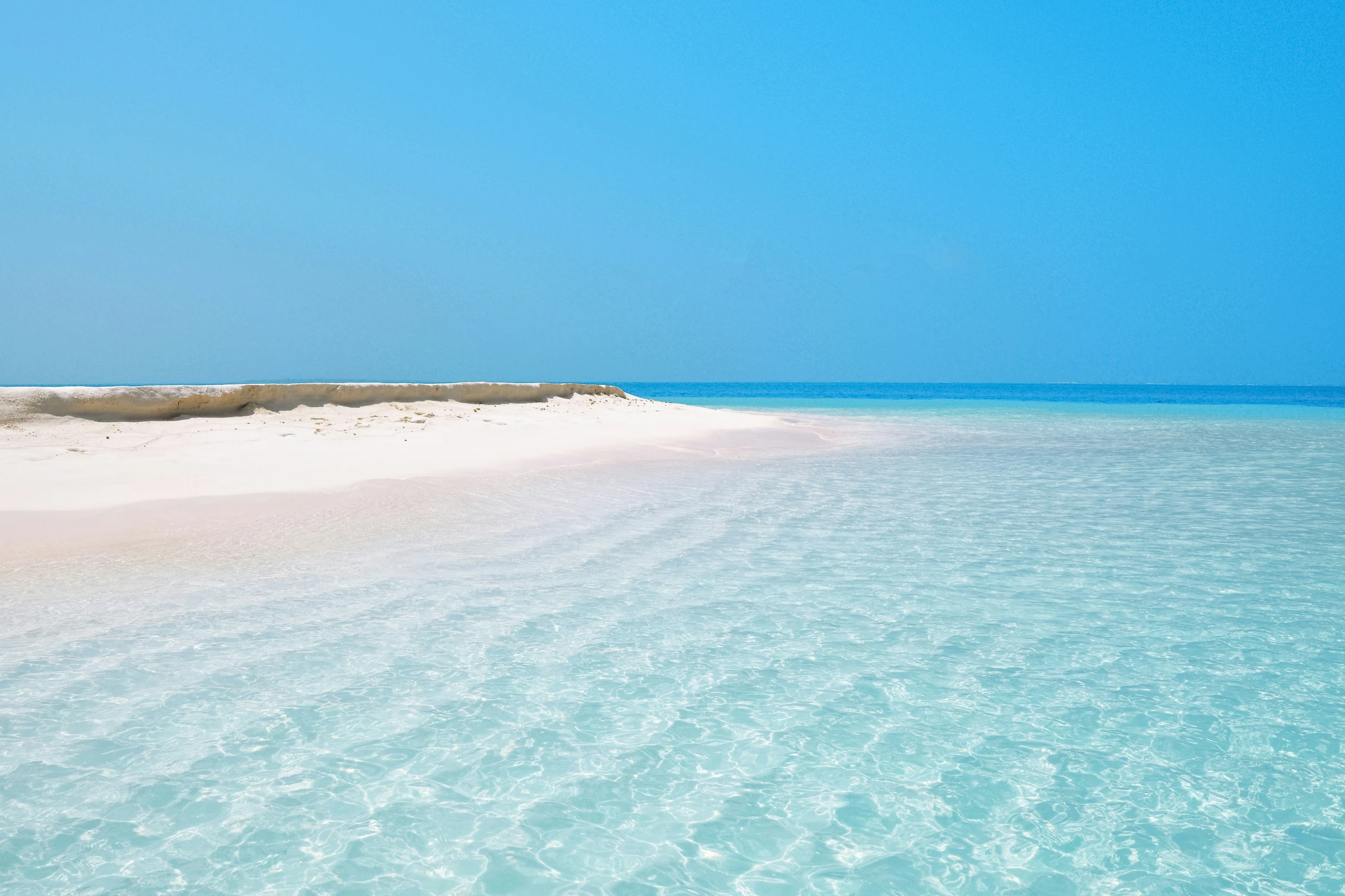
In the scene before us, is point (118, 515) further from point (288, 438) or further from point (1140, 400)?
point (1140, 400)

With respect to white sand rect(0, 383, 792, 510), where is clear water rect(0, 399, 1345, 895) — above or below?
below

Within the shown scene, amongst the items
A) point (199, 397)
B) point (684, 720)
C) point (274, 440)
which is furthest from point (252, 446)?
point (684, 720)

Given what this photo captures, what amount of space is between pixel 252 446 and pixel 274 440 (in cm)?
77

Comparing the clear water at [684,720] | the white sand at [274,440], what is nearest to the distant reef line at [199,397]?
the white sand at [274,440]

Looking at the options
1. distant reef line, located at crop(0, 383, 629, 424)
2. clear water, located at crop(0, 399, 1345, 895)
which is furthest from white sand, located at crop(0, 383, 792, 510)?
clear water, located at crop(0, 399, 1345, 895)

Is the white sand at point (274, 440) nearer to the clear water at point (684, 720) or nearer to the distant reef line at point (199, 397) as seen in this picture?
the distant reef line at point (199, 397)

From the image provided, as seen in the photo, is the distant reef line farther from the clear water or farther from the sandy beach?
the clear water

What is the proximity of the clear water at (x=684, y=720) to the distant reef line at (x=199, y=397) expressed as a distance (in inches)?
364

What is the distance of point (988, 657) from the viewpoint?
15.6ft

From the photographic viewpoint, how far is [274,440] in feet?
43.3

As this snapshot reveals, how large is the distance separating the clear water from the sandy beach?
211 centimetres

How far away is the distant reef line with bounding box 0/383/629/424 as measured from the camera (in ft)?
44.1

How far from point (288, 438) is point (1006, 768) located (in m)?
12.5

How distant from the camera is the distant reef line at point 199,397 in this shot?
1343 centimetres
